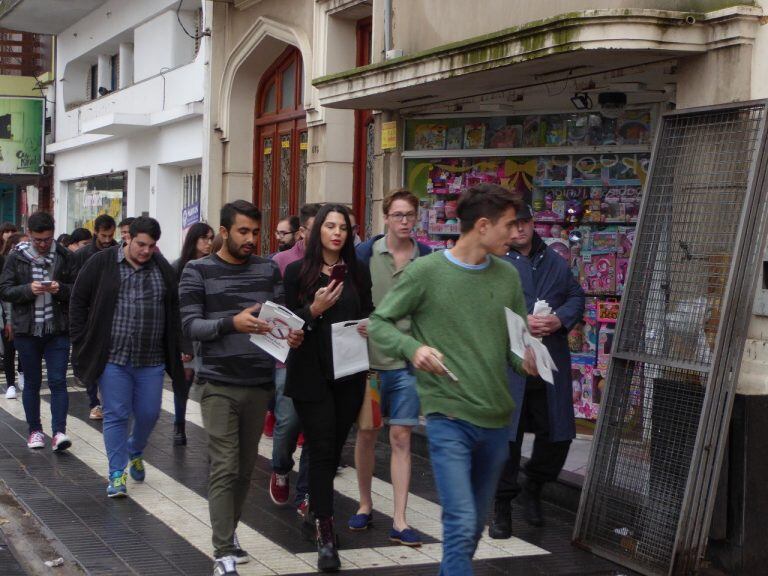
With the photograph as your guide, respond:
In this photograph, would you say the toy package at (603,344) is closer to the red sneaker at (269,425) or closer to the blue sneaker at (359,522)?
the red sneaker at (269,425)

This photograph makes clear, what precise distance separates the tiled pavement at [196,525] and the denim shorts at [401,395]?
0.73m

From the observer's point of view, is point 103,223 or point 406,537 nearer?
point 406,537

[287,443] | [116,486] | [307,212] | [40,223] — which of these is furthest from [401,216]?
[40,223]

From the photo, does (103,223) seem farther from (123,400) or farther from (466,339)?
(466,339)

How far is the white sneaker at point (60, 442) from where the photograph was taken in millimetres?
9664

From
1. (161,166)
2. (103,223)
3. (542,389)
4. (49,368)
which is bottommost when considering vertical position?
(49,368)

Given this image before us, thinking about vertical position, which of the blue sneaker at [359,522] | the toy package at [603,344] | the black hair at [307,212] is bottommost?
the blue sneaker at [359,522]

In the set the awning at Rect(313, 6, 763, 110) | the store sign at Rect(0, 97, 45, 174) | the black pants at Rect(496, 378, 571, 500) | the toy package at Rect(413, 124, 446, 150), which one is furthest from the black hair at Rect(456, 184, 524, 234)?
the store sign at Rect(0, 97, 45, 174)

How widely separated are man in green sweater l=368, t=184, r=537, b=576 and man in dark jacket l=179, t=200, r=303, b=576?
1.07m

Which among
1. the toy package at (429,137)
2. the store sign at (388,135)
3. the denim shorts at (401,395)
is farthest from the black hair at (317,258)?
the store sign at (388,135)

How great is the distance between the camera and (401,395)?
23.1ft

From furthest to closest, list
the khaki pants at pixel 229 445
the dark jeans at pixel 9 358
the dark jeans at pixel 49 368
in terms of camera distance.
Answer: the dark jeans at pixel 9 358 → the dark jeans at pixel 49 368 → the khaki pants at pixel 229 445

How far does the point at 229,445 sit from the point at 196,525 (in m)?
1.36

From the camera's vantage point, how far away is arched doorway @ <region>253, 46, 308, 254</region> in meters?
15.8
